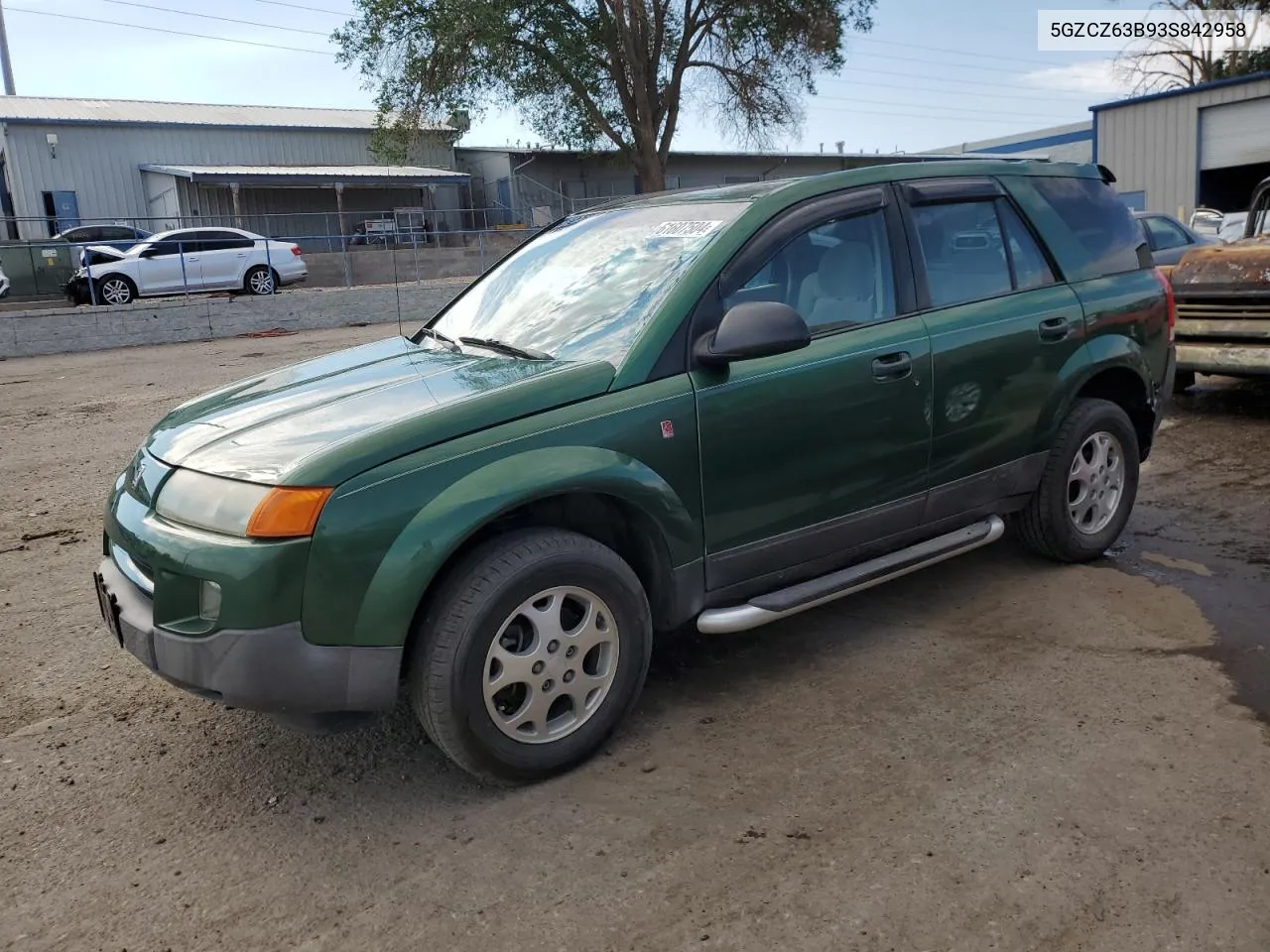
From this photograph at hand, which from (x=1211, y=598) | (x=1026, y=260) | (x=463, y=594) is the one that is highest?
(x=1026, y=260)

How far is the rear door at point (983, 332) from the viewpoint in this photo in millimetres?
4156

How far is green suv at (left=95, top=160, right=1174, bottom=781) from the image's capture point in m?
2.88

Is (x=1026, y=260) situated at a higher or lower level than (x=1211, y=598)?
higher

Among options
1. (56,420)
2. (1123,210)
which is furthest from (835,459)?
(56,420)

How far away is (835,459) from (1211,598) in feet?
6.51

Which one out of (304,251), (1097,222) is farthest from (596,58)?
(1097,222)

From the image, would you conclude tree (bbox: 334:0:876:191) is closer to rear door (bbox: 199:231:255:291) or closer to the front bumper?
rear door (bbox: 199:231:255:291)

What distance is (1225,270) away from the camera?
325 inches

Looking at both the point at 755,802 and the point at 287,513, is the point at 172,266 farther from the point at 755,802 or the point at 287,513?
the point at 755,802

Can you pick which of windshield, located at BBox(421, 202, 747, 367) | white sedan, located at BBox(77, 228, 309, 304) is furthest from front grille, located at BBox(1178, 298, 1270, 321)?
white sedan, located at BBox(77, 228, 309, 304)

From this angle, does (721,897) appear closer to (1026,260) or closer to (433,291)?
(1026,260)

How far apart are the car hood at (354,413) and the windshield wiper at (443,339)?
0.35 feet

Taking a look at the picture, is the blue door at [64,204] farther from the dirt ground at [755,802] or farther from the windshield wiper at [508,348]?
the windshield wiper at [508,348]

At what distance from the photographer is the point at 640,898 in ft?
8.63
